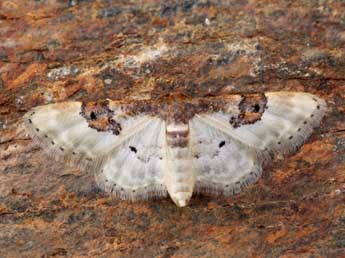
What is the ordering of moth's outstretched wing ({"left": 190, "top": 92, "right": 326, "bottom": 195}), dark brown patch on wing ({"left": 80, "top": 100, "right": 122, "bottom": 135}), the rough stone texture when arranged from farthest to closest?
1. the rough stone texture
2. dark brown patch on wing ({"left": 80, "top": 100, "right": 122, "bottom": 135})
3. moth's outstretched wing ({"left": 190, "top": 92, "right": 326, "bottom": 195})

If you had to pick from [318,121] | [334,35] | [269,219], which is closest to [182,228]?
[269,219]

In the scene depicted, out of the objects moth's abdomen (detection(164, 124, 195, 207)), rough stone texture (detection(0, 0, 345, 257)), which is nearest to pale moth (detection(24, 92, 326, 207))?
moth's abdomen (detection(164, 124, 195, 207))

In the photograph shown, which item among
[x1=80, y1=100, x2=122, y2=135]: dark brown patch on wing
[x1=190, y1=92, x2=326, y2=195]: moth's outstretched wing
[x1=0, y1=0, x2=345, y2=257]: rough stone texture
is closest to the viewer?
[x1=190, y1=92, x2=326, y2=195]: moth's outstretched wing

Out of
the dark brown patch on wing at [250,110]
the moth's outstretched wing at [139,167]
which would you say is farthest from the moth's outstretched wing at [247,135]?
the moth's outstretched wing at [139,167]

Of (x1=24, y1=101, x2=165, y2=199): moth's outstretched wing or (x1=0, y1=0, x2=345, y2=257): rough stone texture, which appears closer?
(x1=24, y1=101, x2=165, y2=199): moth's outstretched wing

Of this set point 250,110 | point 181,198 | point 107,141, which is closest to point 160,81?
point 107,141

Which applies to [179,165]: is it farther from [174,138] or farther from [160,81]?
[160,81]

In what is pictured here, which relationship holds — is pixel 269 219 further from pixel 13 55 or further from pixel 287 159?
pixel 13 55

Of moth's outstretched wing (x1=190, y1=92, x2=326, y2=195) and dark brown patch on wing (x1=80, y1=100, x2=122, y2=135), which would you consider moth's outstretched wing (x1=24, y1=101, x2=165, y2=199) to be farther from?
moth's outstretched wing (x1=190, y1=92, x2=326, y2=195)

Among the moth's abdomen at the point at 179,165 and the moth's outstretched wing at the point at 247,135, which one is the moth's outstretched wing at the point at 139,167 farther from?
the moth's outstretched wing at the point at 247,135
